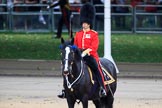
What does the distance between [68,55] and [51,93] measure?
21.4 feet

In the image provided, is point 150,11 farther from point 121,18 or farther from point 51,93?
point 51,93

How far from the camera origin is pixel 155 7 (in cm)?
3772

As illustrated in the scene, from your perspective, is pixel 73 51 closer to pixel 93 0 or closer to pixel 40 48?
pixel 40 48

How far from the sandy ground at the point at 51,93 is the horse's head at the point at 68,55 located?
12.2 ft

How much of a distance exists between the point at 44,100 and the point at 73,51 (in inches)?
192

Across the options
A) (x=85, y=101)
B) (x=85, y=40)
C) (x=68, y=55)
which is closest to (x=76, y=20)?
(x=85, y=40)

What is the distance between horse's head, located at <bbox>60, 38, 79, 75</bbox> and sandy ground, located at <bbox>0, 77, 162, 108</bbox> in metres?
3.71

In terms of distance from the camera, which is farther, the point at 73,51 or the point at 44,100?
the point at 44,100

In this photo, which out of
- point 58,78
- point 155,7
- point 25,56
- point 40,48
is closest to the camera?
point 58,78

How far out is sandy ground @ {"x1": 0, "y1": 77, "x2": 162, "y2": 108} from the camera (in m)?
15.5

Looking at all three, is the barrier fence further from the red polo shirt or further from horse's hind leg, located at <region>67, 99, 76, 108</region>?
horse's hind leg, located at <region>67, 99, 76, 108</region>

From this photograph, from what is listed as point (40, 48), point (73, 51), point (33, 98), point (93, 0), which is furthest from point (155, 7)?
point (73, 51)

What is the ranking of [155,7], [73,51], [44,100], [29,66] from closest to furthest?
1. [73,51]
2. [44,100]
3. [29,66]
4. [155,7]

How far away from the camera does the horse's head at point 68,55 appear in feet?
36.9
